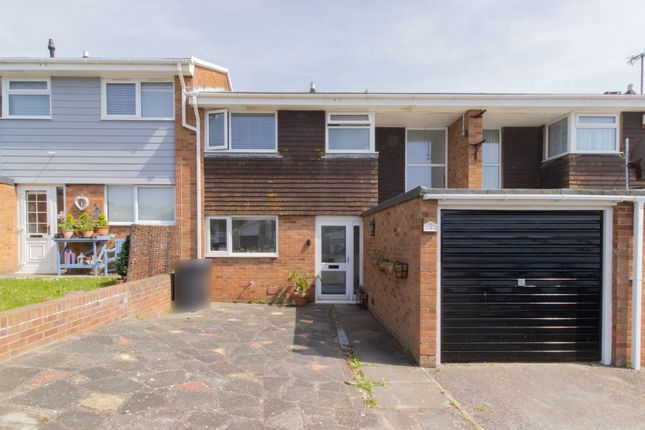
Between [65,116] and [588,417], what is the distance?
1131 cm

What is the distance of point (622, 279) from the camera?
15.4ft

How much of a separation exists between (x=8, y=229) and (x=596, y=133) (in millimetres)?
14826

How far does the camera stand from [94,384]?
10.9 feet

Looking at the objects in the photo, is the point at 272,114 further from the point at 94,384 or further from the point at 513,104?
the point at 94,384

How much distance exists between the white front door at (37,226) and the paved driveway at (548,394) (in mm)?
9331

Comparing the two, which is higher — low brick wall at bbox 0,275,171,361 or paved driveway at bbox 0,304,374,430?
low brick wall at bbox 0,275,171,361

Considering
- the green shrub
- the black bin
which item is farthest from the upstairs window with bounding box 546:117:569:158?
the green shrub

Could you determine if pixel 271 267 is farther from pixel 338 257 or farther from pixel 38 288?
pixel 38 288

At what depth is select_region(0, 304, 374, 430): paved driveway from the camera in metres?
2.94

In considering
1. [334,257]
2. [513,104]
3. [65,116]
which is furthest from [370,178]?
[65,116]

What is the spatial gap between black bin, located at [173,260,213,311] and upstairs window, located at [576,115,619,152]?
Result: 9586 millimetres

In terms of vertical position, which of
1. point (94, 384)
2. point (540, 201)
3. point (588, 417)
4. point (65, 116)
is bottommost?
point (588, 417)

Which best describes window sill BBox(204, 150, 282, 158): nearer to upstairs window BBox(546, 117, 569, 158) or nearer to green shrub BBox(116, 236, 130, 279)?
A: green shrub BBox(116, 236, 130, 279)

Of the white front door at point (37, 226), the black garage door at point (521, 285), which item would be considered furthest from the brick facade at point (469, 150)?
the white front door at point (37, 226)
